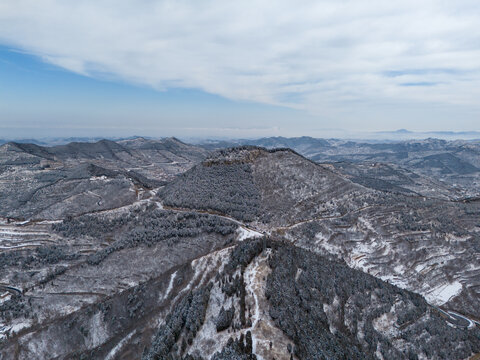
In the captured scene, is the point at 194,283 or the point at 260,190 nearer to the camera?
the point at 194,283

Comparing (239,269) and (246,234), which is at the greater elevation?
(239,269)

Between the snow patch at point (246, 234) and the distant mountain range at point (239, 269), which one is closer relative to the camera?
the distant mountain range at point (239, 269)

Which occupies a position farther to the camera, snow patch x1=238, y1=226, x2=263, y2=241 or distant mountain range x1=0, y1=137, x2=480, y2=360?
snow patch x1=238, y1=226, x2=263, y2=241

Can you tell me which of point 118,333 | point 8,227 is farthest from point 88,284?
point 8,227

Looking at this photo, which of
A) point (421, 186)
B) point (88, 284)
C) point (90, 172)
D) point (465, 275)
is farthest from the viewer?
point (421, 186)

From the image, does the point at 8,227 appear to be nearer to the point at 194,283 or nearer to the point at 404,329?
the point at 194,283

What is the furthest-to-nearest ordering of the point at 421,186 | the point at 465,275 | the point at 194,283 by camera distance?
1. the point at 421,186
2. the point at 465,275
3. the point at 194,283

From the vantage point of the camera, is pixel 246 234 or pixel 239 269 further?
pixel 246 234

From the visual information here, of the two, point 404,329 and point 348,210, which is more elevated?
point 348,210

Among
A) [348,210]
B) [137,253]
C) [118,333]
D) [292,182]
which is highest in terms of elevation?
[292,182]

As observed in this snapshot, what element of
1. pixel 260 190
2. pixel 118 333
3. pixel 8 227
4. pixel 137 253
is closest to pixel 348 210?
pixel 260 190
